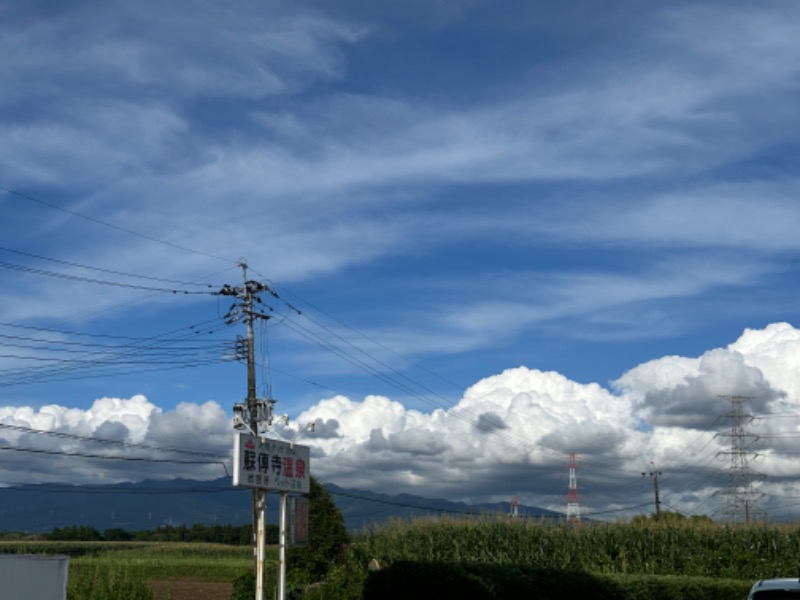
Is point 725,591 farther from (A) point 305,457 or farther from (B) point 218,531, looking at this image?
(B) point 218,531

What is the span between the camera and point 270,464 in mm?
16219

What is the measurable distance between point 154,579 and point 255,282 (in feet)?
72.4

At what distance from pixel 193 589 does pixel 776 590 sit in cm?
3501

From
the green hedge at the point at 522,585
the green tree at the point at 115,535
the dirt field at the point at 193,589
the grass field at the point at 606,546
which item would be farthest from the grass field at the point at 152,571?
the green tree at the point at 115,535

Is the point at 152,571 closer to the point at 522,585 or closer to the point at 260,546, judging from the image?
the point at 522,585

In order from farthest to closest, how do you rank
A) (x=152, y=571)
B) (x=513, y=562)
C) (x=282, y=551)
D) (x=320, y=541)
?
(x=152, y=571)
(x=513, y=562)
(x=320, y=541)
(x=282, y=551)

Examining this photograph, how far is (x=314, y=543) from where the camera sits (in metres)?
25.9

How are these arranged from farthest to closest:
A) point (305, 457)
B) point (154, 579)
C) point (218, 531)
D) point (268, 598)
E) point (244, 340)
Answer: point (218, 531)
point (154, 579)
point (244, 340)
point (268, 598)
point (305, 457)

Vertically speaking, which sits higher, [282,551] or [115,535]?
[282,551]

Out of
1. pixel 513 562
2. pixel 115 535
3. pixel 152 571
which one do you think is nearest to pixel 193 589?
pixel 152 571

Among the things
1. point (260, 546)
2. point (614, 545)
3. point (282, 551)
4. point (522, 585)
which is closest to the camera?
point (260, 546)

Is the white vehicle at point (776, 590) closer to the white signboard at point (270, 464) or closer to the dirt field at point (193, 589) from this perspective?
the white signboard at point (270, 464)

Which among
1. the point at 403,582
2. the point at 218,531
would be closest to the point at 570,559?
the point at 403,582

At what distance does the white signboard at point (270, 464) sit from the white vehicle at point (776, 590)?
25.3 feet
